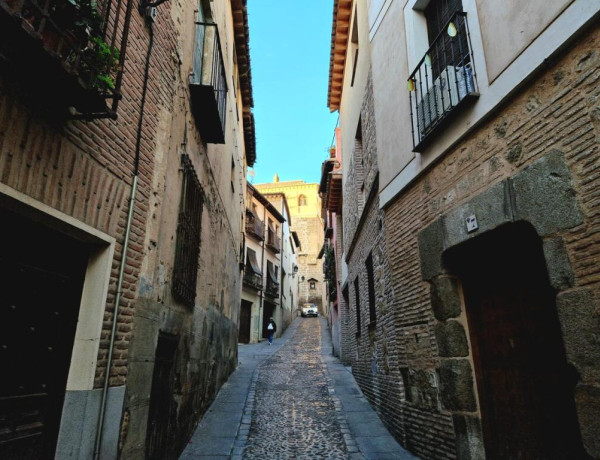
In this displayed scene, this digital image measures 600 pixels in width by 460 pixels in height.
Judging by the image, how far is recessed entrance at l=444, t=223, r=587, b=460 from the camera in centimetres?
327

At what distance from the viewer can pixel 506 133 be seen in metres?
3.43

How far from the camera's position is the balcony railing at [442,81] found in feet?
13.4

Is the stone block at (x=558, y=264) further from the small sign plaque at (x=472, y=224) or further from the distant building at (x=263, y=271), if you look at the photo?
the distant building at (x=263, y=271)

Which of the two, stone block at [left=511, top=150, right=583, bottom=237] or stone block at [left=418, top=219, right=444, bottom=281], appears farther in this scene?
stone block at [left=418, top=219, right=444, bottom=281]

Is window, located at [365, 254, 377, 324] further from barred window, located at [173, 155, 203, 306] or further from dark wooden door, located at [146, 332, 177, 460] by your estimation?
dark wooden door, located at [146, 332, 177, 460]

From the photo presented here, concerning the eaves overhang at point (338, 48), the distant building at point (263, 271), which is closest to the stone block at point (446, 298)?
the eaves overhang at point (338, 48)

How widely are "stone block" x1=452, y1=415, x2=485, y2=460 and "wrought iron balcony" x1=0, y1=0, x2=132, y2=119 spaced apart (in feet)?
13.5

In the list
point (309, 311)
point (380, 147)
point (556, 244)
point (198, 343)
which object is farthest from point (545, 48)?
point (309, 311)

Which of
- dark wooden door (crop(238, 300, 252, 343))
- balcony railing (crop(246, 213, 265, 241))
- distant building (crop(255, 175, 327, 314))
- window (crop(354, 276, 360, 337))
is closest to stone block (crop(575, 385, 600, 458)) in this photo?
window (crop(354, 276, 360, 337))

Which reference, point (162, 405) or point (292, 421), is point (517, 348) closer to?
point (162, 405)

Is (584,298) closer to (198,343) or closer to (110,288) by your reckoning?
(110,288)

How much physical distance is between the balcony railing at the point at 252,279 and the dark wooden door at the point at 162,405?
15442 millimetres

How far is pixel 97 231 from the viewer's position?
301 cm

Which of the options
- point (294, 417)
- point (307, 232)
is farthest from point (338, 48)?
point (307, 232)
